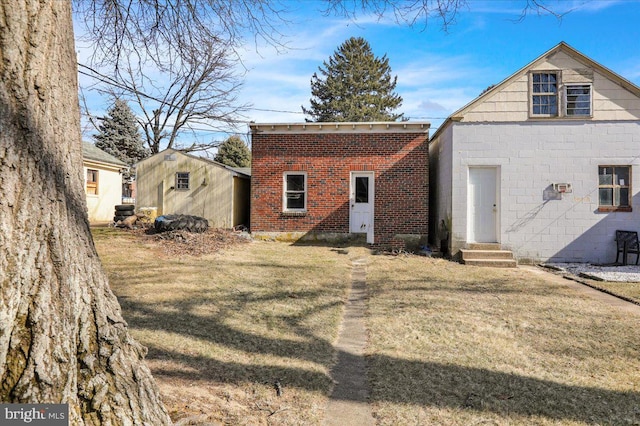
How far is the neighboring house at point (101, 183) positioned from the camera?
62.4 ft

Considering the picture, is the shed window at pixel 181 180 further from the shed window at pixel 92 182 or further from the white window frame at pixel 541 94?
the white window frame at pixel 541 94

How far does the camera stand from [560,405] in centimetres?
299

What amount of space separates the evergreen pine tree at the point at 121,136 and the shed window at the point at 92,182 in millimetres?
11854

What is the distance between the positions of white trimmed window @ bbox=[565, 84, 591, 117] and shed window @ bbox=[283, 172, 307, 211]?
7.99 m

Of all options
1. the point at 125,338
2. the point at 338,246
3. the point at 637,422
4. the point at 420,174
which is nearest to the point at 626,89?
the point at 420,174

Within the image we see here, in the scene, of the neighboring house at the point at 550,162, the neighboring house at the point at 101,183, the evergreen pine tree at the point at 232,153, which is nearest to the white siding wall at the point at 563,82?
the neighboring house at the point at 550,162

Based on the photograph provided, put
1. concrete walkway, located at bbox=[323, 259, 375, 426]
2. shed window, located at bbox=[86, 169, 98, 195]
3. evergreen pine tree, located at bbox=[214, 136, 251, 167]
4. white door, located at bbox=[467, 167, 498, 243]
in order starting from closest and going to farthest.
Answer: concrete walkway, located at bbox=[323, 259, 375, 426] < white door, located at bbox=[467, 167, 498, 243] < shed window, located at bbox=[86, 169, 98, 195] < evergreen pine tree, located at bbox=[214, 136, 251, 167]

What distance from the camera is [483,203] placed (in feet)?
36.7

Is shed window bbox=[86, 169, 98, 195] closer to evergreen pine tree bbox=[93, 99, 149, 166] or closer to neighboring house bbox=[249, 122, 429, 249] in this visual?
neighboring house bbox=[249, 122, 429, 249]

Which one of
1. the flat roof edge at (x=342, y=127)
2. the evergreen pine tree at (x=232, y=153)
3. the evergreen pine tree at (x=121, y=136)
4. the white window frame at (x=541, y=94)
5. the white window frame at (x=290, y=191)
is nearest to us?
the white window frame at (x=541, y=94)

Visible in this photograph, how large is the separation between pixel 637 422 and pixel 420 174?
10.5 meters

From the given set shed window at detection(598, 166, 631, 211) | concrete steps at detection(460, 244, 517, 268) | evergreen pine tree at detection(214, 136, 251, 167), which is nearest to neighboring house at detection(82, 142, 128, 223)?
evergreen pine tree at detection(214, 136, 251, 167)

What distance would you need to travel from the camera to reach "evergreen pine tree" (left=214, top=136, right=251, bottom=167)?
33.3m

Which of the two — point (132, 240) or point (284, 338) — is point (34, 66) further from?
point (132, 240)
